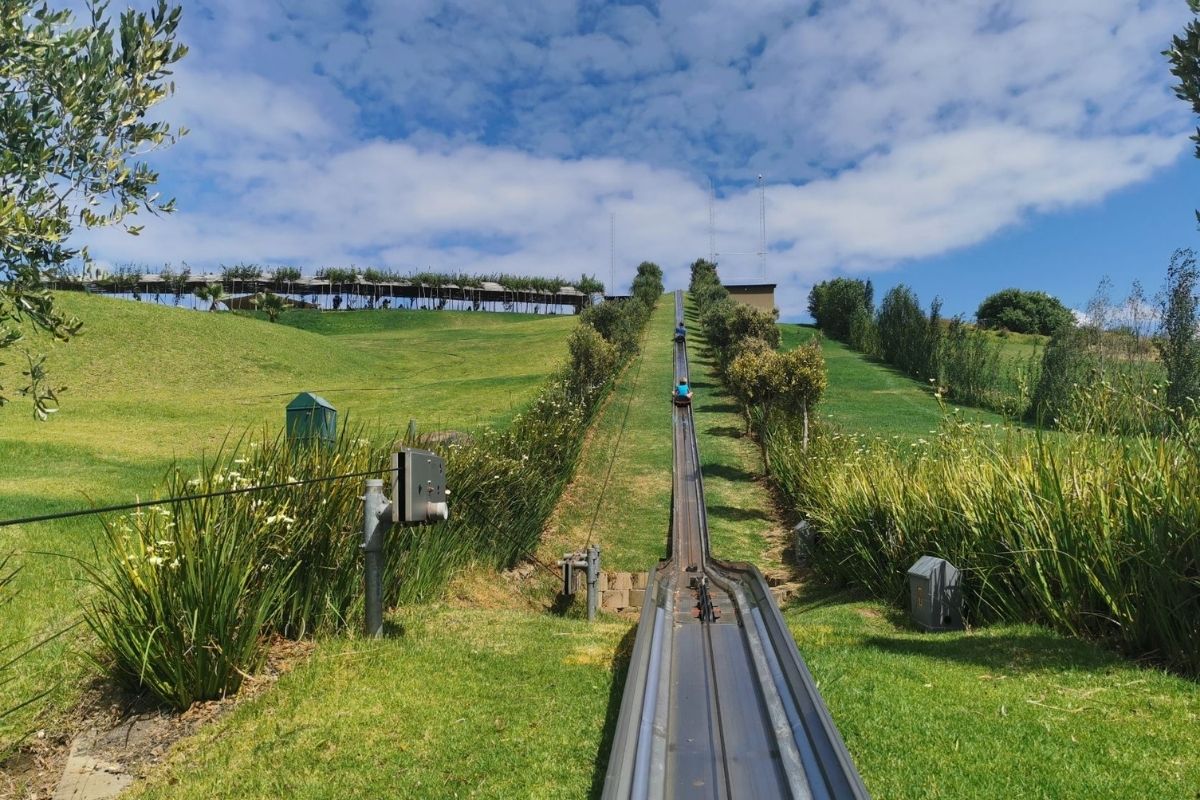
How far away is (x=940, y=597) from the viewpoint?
6.06m

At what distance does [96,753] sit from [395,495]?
5.90ft

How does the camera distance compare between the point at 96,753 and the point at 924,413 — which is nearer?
the point at 96,753

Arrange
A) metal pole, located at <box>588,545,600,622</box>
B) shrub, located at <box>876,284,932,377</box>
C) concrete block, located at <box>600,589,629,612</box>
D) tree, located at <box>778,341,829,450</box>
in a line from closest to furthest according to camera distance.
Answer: metal pole, located at <box>588,545,600,622</box>, concrete block, located at <box>600,589,629,612</box>, tree, located at <box>778,341,829,450</box>, shrub, located at <box>876,284,932,377</box>

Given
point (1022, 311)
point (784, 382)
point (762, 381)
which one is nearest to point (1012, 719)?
point (784, 382)

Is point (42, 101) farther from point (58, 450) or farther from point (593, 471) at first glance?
point (593, 471)

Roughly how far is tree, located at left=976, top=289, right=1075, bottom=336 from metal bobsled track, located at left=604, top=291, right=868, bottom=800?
71777 millimetres

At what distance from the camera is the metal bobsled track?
2.92m

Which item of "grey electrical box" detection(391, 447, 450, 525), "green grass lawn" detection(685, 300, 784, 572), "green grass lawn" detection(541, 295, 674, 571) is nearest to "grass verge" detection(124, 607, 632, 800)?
"grey electrical box" detection(391, 447, 450, 525)

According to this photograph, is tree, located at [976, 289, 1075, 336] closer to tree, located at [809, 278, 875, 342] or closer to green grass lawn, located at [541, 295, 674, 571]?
tree, located at [809, 278, 875, 342]

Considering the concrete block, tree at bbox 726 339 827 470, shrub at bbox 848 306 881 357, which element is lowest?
the concrete block

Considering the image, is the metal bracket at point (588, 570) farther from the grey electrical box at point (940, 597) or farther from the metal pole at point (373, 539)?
the metal pole at point (373, 539)

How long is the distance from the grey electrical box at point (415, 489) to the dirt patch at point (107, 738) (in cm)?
115

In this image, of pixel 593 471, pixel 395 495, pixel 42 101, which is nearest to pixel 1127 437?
pixel 395 495

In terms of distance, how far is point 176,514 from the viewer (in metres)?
3.96
